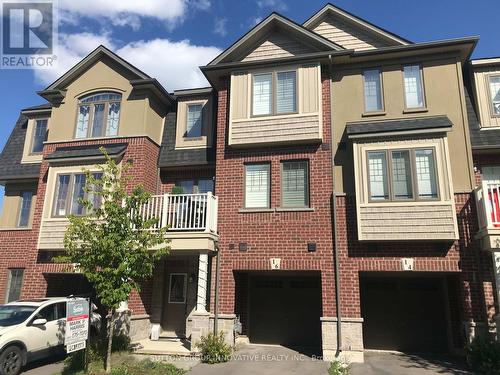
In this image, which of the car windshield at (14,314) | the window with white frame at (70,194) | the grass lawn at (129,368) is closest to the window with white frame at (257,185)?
the grass lawn at (129,368)

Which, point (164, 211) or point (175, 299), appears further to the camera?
point (175, 299)

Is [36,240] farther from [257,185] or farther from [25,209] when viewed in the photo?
[257,185]

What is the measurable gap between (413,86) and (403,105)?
0.78 meters

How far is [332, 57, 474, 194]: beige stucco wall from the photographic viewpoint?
39.0 feet

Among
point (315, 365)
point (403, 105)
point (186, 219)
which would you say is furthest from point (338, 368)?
point (403, 105)

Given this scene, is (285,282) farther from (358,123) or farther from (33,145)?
(33,145)

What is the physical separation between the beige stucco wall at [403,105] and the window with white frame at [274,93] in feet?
4.74

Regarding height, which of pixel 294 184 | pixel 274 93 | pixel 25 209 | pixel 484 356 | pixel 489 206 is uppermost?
pixel 274 93

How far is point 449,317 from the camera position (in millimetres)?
12398

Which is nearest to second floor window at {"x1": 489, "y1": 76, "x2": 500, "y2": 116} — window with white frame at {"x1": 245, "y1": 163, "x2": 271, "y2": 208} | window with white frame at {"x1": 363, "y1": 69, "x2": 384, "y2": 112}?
window with white frame at {"x1": 363, "y1": 69, "x2": 384, "y2": 112}

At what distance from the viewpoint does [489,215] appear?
34.0 feet

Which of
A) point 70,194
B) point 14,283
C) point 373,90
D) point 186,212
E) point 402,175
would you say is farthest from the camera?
point 14,283

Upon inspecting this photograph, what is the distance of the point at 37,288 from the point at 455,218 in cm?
1392

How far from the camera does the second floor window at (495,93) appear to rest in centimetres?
1312
